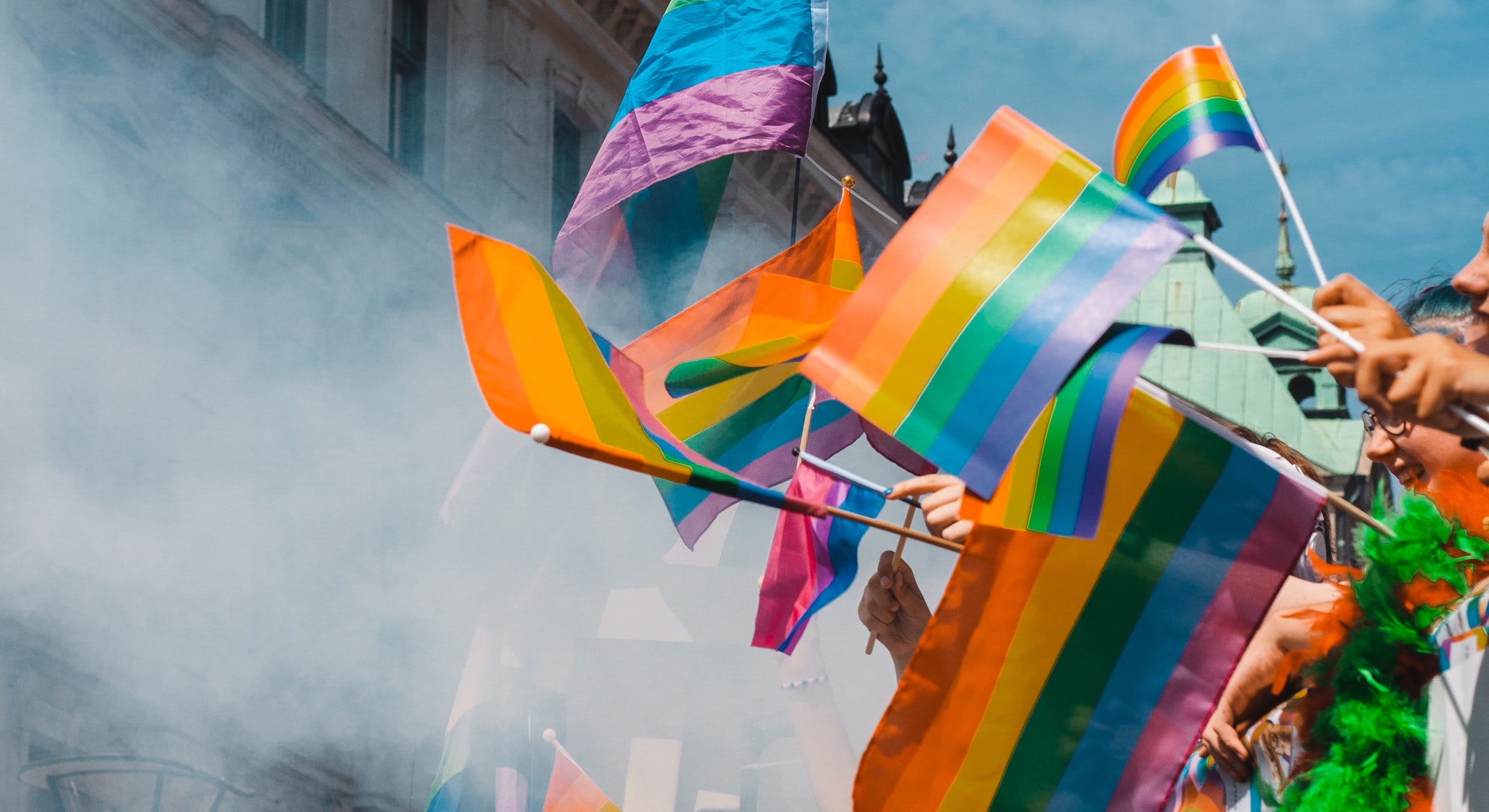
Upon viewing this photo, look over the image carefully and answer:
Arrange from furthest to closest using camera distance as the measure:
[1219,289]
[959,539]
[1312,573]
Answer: [1219,289]
[1312,573]
[959,539]

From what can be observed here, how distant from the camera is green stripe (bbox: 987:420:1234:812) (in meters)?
2.43

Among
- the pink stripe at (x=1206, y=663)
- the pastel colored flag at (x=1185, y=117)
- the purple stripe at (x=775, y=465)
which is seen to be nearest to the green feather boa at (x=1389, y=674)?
the pink stripe at (x=1206, y=663)

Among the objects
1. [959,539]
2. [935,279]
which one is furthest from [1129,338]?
[959,539]

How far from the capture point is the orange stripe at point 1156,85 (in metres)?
2.62

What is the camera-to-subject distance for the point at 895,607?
2.97m

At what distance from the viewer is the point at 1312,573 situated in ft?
11.4

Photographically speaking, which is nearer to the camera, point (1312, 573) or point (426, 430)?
point (1312, 573)

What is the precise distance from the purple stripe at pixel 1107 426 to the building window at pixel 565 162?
9.96 m

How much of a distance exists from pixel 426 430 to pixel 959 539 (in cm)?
636

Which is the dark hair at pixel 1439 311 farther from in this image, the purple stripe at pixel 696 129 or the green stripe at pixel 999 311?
the purple stripe at pixel 696 129

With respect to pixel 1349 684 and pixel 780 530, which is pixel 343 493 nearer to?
pixel 780 530

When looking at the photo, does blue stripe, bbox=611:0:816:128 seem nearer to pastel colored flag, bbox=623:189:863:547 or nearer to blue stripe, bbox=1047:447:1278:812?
pastel colored flag, bbox=623:189:863:547

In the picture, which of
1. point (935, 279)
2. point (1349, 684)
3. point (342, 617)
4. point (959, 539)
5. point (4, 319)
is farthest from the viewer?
point (342, 617)

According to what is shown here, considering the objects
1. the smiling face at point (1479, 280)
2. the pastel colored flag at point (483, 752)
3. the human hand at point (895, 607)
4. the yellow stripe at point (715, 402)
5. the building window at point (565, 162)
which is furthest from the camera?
the building window at point (565, 162)
